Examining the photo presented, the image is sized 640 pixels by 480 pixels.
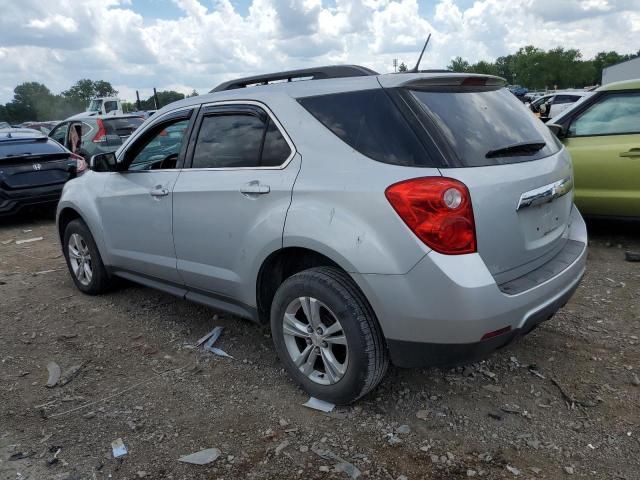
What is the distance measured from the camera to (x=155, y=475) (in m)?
2.61

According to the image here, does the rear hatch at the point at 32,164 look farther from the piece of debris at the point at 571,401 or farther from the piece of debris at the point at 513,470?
the piece of debris at the point at 513,470

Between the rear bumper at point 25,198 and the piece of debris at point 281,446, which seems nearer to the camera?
the piece of debris at point 281,446

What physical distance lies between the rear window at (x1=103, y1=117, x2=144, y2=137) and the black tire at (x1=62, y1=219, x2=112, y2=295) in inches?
273

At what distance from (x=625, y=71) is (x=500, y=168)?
6466 cm

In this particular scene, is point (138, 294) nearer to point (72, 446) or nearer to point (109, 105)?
point (72, 446)

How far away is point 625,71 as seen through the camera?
57375 millimetres

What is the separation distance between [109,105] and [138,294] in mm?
21562

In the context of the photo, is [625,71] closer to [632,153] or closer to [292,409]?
[632,153]

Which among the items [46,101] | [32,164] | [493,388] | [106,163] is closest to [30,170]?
[32,164]

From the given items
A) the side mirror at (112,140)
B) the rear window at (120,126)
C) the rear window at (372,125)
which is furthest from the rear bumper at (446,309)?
the rear window at (120,126)

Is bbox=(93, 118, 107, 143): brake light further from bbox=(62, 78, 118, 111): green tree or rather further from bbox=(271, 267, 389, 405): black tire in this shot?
bbox=(62, 78, 118, 111): green tree

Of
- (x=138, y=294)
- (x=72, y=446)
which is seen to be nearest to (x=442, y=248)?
(x=72, y=446)

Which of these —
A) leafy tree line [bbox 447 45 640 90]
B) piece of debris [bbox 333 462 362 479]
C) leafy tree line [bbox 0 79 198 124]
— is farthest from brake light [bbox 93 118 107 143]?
leafy tree line [bbox 447 45 640 90]

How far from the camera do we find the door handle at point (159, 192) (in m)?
3.80
